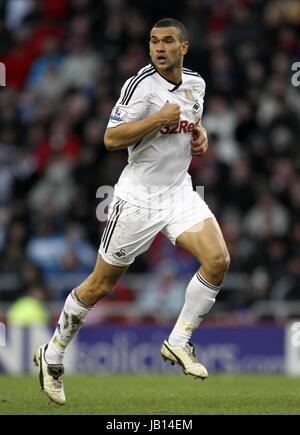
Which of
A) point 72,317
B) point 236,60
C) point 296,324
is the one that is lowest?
point 296,324

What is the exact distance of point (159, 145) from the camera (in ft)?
32.0

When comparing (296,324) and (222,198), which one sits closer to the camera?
(296,324)

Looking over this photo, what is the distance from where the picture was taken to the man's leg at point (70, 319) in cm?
981

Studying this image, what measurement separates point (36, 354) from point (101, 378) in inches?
148

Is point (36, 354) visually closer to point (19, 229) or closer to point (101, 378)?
point (101, 378)

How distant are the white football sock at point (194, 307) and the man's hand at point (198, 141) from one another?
1.01 meters

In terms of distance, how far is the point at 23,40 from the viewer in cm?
2159

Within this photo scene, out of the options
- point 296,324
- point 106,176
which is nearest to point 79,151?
point 106,176

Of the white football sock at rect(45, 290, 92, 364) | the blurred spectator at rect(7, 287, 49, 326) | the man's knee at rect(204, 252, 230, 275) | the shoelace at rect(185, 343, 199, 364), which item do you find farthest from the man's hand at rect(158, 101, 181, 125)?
the blurred spectator at rect(7, 287, 49, 326)

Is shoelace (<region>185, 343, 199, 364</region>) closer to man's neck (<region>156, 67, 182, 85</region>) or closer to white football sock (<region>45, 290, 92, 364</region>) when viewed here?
white football sock (<region>45, 290, 92, 364</region>)

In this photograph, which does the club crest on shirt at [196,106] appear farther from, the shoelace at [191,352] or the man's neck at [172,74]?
the shoelace at [191,352]

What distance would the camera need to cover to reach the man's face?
9.53m

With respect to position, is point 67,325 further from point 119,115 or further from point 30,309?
point 30,309

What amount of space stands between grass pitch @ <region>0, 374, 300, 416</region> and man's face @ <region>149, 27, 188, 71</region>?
2.78 m
